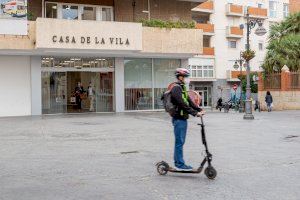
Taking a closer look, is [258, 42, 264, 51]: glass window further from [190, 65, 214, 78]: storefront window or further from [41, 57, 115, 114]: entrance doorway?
[41, 57, 115, 114]: entrance doorway

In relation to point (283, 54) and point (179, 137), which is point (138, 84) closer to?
point (283, 54)

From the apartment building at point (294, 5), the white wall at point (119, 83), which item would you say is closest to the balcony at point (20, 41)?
the white wall at point (119, 83)

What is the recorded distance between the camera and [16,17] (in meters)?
23.6

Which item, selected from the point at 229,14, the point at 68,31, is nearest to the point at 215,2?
the point at 229,14

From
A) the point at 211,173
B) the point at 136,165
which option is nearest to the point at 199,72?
the point at 136,165

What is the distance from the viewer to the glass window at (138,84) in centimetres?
2842

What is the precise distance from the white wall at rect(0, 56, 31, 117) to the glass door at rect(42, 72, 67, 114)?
86 cm

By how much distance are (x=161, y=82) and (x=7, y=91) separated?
8947 millimetres

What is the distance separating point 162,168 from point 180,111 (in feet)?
3.30

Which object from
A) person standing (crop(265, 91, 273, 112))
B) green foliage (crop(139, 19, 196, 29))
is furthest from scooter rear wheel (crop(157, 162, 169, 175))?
person standing (crop(265, 91, 273, 112))

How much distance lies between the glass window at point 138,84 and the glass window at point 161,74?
0.35m

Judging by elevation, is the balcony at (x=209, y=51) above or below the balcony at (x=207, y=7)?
below

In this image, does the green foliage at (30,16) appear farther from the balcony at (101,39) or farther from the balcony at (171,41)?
the balcony at (171,41)

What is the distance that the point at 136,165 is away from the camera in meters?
9.39
